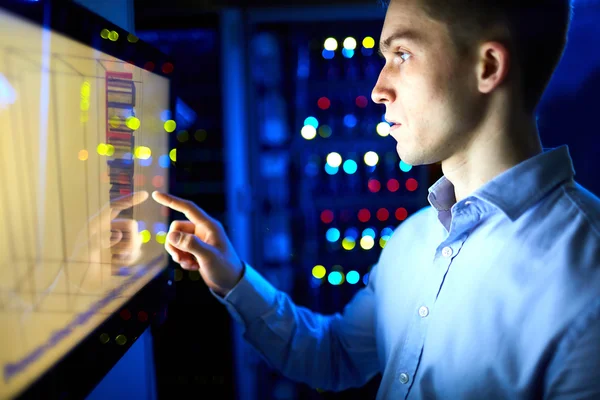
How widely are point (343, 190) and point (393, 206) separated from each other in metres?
0.20

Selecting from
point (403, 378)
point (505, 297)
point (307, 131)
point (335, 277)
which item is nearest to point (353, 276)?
point (335, 277)

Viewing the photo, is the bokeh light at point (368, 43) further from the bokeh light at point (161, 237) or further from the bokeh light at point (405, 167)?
the bokeh light at point (161, 237)

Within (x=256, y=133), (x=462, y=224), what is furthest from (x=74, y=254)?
(x=256, y=133)

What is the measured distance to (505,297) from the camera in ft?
2.17

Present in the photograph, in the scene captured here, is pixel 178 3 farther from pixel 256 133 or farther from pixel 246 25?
pixel 256 133

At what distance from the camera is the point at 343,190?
5.40ft

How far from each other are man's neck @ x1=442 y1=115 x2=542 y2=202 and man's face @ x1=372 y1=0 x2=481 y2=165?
2 centimetres

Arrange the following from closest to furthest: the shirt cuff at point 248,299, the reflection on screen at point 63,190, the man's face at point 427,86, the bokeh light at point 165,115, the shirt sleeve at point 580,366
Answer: the reflection on screen at point 63,190, the shirt sleeve at point 580,366, the man's face at point 427,86, the bokeh light at point 165,115, the shirt cuff at point 248,299

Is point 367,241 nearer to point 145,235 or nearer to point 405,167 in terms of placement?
point 405,167

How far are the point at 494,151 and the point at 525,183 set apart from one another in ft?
0.23

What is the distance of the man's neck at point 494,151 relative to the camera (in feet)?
2.32

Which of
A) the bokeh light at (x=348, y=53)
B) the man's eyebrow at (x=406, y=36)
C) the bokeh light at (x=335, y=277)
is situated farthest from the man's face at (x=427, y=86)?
the bokeh light at (x=335, y=277)

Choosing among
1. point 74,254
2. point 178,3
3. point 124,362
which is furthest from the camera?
point 178,3

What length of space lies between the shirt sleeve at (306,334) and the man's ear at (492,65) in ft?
1.72
